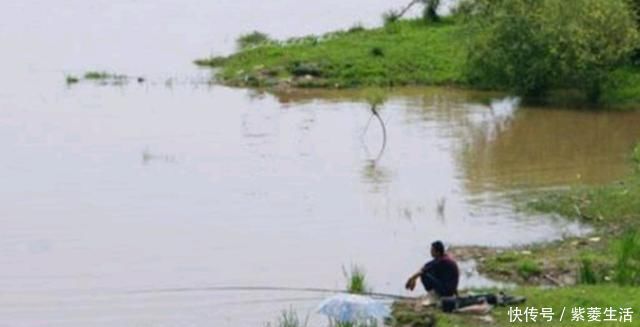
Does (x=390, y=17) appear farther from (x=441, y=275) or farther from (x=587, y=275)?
(x=441, y=275)

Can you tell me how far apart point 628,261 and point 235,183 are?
34.4ft

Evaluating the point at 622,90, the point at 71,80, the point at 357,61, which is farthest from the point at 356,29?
the point at 622,90

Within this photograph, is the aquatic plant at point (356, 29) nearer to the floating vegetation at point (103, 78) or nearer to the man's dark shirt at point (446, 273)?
the floating vegetation at point (103, 78)

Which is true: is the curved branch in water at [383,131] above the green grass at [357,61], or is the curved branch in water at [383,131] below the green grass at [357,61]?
below

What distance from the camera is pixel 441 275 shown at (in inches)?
629

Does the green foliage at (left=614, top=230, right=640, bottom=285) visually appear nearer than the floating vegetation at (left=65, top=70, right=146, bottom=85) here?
Yes

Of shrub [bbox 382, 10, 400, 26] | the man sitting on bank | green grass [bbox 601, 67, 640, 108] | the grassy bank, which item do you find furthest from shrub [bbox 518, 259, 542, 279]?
shrub [bbox 382, 10, 400, 26]

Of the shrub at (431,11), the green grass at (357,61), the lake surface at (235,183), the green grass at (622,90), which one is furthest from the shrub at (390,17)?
the green grass at (622,90)

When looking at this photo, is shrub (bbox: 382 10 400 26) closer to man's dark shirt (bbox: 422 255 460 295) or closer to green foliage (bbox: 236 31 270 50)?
green foliage (bbox: 236 31 270 50)

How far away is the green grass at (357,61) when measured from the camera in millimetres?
39250

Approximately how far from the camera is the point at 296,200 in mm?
24719

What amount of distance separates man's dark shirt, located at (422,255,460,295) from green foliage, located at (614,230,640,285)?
2.10m

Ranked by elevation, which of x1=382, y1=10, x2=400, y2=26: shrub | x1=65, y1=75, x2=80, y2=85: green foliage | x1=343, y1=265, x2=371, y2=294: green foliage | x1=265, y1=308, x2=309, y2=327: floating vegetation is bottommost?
x1=265, y1=308, x2=309, y2=327: floating vegetation

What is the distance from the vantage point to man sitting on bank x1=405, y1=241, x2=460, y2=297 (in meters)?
15.9
